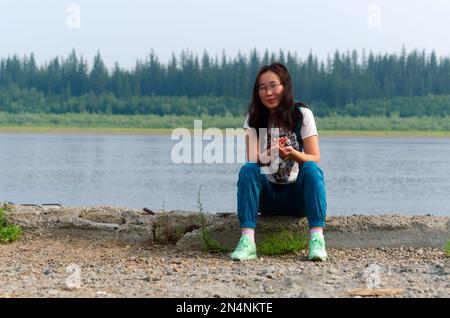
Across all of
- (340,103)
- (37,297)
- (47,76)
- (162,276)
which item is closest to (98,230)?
(162,276)

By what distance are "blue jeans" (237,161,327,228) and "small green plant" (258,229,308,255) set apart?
0.33m

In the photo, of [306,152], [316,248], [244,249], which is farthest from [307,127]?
[244,249]

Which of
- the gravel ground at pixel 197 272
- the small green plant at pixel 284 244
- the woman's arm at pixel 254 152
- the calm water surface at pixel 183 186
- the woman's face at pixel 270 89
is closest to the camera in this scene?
the gravel ground at pixel 197 272

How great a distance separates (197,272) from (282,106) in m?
1.40

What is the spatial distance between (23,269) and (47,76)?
72.8 meters

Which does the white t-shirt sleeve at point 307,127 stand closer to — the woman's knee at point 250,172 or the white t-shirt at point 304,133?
the white t-shirt at point 304,133

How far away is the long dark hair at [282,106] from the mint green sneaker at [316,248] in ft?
2.68

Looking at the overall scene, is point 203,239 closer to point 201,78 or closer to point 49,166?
point 49,166

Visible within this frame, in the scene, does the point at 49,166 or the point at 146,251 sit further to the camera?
the point at 49,166

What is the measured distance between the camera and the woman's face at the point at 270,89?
5.96 m

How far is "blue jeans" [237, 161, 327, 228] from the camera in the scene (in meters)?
5.77

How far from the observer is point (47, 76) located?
251ft

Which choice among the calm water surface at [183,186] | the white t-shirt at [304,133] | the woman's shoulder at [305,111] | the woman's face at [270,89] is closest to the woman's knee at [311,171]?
the white t-shirt at [304,133]

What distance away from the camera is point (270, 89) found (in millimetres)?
5969
